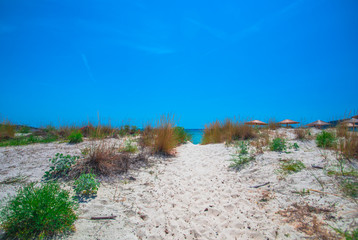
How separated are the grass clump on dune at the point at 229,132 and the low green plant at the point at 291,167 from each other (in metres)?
3.54

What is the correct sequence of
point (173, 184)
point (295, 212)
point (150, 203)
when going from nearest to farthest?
point (295, 212) < point (150, 203) < point (173, 184)

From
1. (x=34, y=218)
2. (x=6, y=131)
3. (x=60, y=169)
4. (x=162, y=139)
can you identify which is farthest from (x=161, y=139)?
(x=6, y=131)

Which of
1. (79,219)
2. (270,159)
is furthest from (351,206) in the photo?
(79,219)

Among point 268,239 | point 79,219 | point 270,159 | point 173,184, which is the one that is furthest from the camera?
point 270,159

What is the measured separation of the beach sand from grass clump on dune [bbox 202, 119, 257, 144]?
12.0 feet

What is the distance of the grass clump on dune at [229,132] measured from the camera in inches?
300

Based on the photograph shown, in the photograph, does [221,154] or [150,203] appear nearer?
[150,203]

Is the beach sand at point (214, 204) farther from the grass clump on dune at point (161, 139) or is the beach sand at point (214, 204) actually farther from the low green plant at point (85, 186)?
the grass clump on dune at point (161, 139)

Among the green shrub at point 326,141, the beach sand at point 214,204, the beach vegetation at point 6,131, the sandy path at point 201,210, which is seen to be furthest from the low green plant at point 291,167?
the beach vegetation at point 6,131

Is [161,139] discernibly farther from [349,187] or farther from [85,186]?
[349,187]

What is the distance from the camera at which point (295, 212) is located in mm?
2170

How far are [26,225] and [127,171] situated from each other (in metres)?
2.11

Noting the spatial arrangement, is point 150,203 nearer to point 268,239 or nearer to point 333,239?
point 268,239

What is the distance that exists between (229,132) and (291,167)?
14.6 feet
